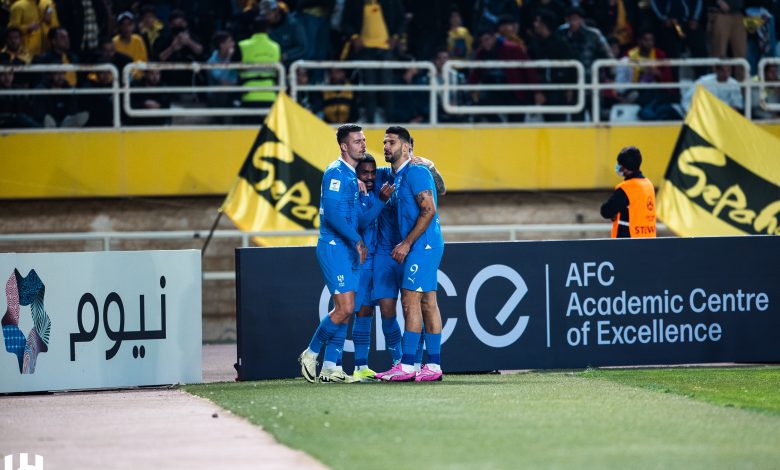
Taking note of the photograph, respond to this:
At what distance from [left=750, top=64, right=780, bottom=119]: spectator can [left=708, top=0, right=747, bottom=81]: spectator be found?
49 cm

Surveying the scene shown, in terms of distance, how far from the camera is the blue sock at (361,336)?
40.7ft

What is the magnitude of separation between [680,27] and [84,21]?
8.66m

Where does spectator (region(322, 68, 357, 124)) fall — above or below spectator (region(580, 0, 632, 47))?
below

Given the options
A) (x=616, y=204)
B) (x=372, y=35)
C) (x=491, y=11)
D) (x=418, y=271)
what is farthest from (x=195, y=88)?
(x=418, y=271)

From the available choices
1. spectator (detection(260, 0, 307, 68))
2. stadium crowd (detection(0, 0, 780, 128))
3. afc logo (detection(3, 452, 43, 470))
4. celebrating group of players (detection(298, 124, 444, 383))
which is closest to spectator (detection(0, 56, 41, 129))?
stadium crowd (detection(0, 0, 780, 128))

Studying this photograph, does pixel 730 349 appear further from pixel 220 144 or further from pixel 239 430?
pixel 220 144

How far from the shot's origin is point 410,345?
12094mm

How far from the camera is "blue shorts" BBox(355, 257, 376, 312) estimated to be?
1228 cm

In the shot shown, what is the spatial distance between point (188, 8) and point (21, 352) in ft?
31.5

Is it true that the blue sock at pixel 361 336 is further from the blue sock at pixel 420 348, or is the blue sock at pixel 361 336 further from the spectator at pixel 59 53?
the spectator at pixel 59 53

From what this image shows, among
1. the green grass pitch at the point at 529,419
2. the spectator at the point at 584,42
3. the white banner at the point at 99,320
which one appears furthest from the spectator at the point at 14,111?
the green grass pitch at the point at 529,419

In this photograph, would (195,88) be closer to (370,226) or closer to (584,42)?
(584,42)

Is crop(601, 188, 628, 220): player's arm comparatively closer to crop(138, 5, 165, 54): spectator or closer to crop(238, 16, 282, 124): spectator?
crop(238, 16, 282, 124): spectator

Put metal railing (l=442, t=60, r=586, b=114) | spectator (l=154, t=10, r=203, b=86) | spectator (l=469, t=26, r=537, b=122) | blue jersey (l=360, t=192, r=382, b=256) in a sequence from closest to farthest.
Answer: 1. blue jersey (l=360, t=192, r=382, b=256)
2. metal railing (l=442, t=60, r=586, b=114)
3. spectator (l=154, t=10, r=203, b=86)
4. spectator (l=469, t=26, r=537, b=122)
